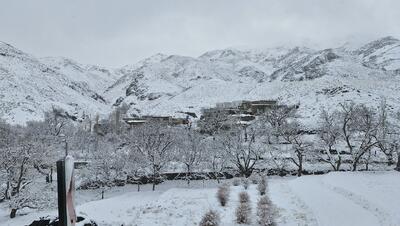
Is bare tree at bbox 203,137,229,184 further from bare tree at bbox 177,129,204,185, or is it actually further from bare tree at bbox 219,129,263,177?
bare tree at bbox 177,129,204,185

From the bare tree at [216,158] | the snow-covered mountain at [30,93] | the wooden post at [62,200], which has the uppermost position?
the snow-covered mountain at [30,93]

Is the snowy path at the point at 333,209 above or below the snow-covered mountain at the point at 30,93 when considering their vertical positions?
below

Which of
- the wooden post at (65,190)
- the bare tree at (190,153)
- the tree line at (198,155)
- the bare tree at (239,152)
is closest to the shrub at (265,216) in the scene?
the wooden post at (65,190)

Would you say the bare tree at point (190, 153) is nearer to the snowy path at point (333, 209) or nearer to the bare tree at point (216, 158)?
the bare tree at point (216, 158)

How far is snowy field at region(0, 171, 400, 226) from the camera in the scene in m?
16.6

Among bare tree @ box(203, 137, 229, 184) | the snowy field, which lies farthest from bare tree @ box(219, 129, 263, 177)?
the snowy field

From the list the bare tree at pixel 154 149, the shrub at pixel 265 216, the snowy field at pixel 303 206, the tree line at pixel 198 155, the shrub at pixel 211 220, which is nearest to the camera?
the shrub at pixel 265 216

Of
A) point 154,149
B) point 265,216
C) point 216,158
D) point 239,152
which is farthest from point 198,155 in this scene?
point 265,216

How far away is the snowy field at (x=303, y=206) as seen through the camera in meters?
16.6

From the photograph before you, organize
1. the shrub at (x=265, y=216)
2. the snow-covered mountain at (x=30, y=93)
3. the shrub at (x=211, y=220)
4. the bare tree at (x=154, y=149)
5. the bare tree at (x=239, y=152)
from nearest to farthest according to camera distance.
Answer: the shrub at (x=265, y=216) < the shrub at (x=211, y=220) < the bare tree at (x=154, y=149) < the bare tree at (x=239, y=152) < the snow-covered mountain at (x=30, y=93)

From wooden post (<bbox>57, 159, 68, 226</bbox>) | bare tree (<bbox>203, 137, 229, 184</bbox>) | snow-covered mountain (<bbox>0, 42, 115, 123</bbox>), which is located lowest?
bare tree (<bbox>203, 137, 229, 184</bbox>)

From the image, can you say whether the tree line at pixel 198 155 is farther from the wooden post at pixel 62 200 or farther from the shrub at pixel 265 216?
the wooden post at pixel 62 200

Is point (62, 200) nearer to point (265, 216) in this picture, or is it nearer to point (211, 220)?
point (211, 220)

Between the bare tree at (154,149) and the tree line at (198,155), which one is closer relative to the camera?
the tree line at (198,155)
